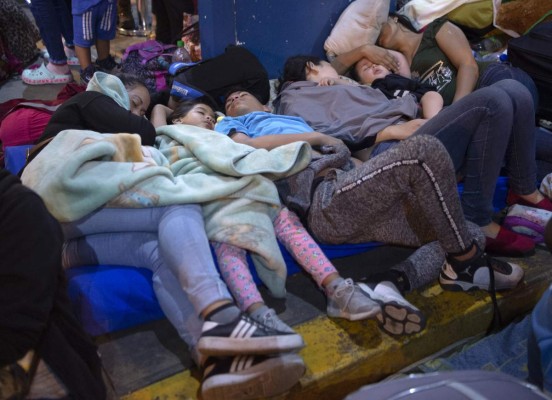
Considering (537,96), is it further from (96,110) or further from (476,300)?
(96,110)

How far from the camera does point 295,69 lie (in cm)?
261

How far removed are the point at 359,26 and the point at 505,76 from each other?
0.84 m

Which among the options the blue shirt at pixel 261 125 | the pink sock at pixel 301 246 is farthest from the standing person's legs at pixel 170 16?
the pink sock at pixel 301 246

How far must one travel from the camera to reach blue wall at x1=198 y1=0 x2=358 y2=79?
2.63 metres

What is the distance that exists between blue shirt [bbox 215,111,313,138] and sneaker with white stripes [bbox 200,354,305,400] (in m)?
1.06

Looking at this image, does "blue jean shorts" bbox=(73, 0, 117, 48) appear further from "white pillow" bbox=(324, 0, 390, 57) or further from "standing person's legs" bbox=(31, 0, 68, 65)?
"white pillow" bbox=(324, 0, 390, 57)

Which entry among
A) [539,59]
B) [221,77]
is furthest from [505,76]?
[221,77]

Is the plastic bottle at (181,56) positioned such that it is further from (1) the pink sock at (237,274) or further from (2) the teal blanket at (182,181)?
(1) the pink sock at (237,274)

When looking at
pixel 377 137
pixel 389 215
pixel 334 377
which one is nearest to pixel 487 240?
pixel 389 215

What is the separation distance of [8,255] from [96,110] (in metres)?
0.88

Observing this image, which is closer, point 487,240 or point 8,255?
point 8,255

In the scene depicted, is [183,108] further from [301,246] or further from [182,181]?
[301,246]

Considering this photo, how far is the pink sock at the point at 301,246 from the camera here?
1548 mm

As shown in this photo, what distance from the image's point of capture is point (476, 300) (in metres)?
1.68
